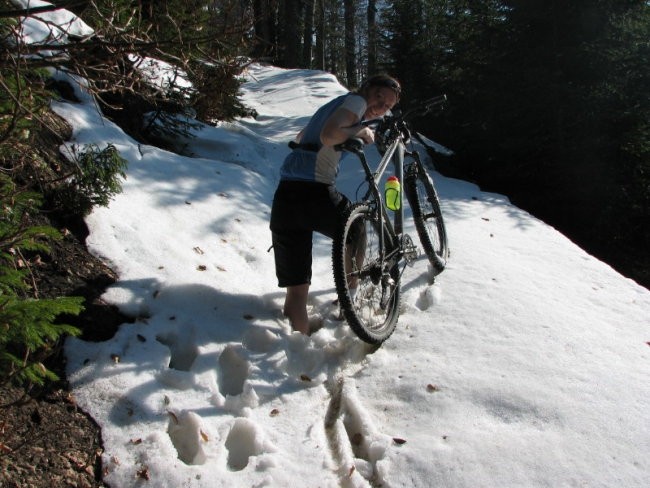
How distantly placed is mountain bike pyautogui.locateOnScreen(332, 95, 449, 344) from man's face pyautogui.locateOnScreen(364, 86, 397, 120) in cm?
14

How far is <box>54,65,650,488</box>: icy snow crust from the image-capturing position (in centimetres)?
243

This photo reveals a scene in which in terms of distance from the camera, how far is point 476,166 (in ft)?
28.4

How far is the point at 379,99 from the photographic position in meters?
3.45

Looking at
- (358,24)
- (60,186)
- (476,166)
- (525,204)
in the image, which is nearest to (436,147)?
(476,166)

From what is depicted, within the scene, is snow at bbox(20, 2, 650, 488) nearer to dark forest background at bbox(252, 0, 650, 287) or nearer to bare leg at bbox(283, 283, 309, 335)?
bare leg at bbox(283, 283, 309, 335)

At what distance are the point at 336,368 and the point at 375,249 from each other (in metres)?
0.84

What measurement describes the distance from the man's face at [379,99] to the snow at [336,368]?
58.2 inches

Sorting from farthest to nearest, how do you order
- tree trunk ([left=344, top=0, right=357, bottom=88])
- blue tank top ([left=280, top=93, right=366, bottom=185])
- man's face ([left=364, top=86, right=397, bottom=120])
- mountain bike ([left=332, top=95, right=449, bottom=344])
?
tree trunk ([left=344, top=0, right=357, bottom=88]) → man's face ([left=364, top=86, right=397, bottom=120]) → blue tank top ([left=280, top=93, right=366, bottom=185]) → mountain bike ([left=332, top=95, right=449, bottom=344])

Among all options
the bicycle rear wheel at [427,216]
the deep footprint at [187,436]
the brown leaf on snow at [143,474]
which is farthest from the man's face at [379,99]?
the brown leaf on snow at [143,474]

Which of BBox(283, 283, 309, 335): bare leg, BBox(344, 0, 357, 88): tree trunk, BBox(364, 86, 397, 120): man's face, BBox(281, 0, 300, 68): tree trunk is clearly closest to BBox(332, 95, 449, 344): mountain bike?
BBox(364, 86, 397, 120): man's face

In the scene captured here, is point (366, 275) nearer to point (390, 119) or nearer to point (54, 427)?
point (390, 119)

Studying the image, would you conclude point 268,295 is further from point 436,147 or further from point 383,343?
point 436,147

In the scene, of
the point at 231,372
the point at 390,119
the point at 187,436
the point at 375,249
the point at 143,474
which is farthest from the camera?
the point at 390,119

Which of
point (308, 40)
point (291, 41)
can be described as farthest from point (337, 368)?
point (308, 40)
